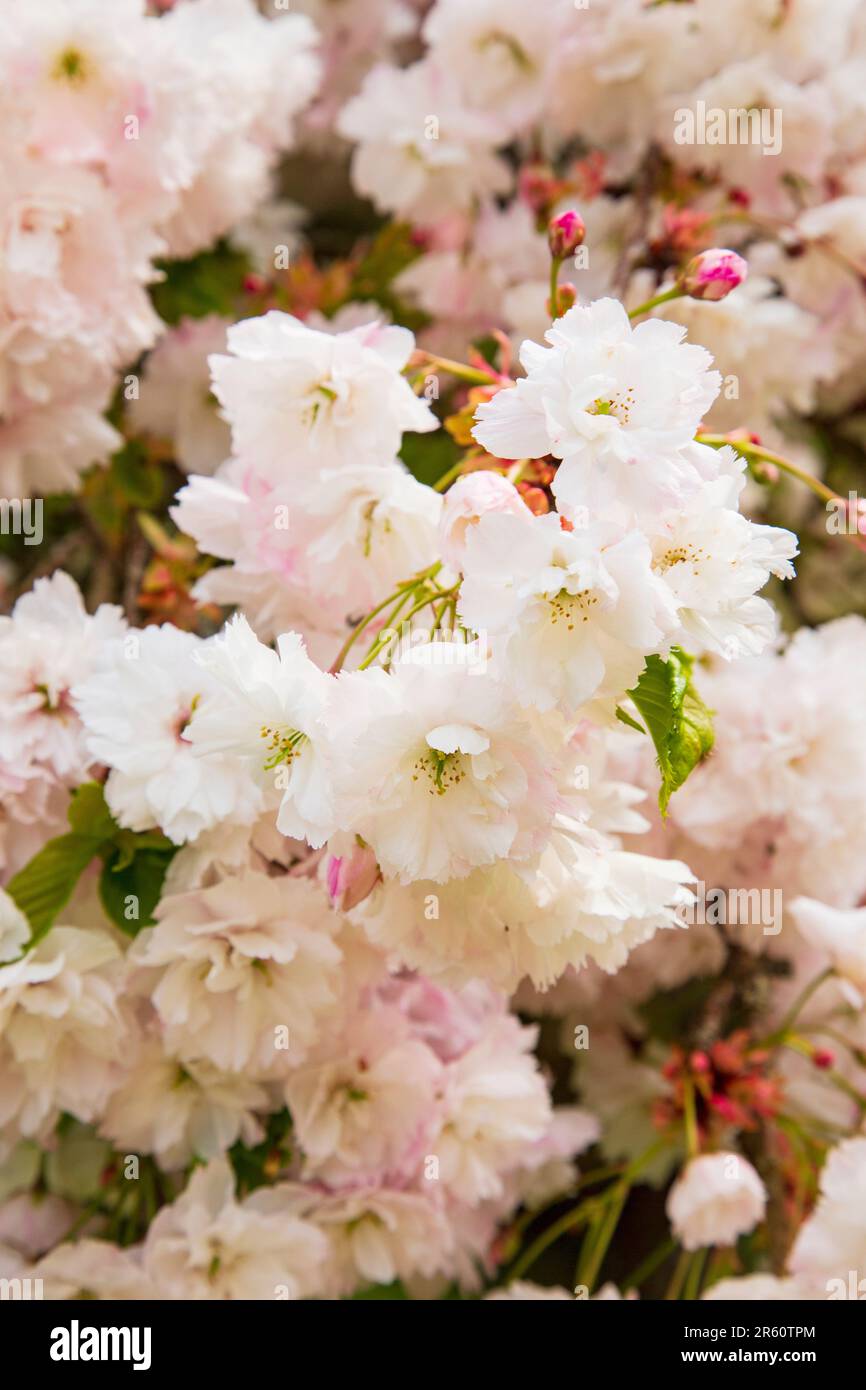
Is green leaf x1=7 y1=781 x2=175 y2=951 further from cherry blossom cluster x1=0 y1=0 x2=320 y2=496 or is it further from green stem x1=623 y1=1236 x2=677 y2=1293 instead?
green stem x1=623 y1=1236 x2=677 y2=1293

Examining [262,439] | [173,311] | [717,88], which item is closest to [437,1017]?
[262,439]

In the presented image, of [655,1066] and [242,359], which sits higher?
[242,359]

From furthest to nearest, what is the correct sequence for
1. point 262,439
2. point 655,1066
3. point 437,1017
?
point 655,1066
point 437,1017
point 262,439

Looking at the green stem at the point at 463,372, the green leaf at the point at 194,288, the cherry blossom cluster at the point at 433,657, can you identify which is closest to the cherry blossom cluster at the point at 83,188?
the cherry blossom cluster at the point at 433,657

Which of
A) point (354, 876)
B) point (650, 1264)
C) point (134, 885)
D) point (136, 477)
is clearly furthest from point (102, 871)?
point (650, 1264)

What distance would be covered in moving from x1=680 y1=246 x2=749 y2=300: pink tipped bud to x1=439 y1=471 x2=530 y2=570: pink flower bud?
Answer: 0.18 m

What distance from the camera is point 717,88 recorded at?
1.17 meters

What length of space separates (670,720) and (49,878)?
390 mm

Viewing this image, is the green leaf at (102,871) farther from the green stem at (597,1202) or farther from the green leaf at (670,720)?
the green stem at (597,1202)

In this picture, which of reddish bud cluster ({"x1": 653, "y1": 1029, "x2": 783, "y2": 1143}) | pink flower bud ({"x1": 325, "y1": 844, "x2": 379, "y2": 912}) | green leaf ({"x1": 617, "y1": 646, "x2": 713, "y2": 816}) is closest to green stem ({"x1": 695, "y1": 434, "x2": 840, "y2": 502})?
green leaf ({"x1": 617, "y1": 646, "x2": 713, "y2": 816})

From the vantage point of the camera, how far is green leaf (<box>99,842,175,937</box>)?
2.77 feet

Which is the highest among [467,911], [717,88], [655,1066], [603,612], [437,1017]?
[717,88]

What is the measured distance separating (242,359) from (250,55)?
1.70ft
